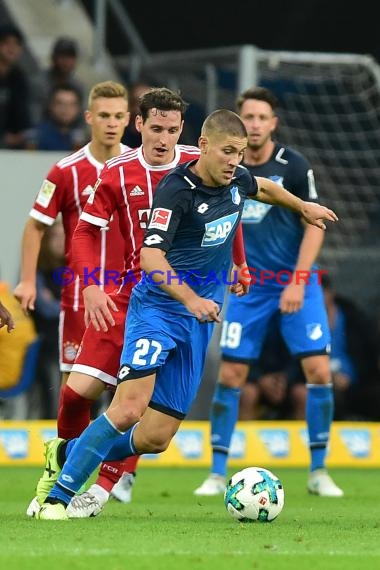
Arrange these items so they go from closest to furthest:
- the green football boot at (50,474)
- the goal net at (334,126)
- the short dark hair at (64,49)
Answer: the green football boot at (50,474)
the short dark hair at (64,49)
the goal net at (334,126)

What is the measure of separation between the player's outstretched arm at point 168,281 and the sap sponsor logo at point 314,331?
290 cm

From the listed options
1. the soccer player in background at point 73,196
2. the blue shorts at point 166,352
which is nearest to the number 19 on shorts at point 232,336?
the soccer player in background at point 73,196

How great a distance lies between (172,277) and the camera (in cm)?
691

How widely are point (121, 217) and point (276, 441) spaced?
17.4ft

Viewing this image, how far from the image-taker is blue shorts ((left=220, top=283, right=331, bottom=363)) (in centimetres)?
975

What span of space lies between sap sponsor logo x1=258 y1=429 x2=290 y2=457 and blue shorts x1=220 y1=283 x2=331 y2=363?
287 centimetres

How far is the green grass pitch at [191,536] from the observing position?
18.0 feet

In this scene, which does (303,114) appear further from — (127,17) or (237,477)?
(237,477)

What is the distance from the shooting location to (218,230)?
727 centimetres

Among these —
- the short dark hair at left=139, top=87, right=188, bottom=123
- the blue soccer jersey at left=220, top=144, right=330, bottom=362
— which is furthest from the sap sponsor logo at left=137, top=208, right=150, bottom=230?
the blue soccer jersey at left=220, top=144, right=330, bottom=362

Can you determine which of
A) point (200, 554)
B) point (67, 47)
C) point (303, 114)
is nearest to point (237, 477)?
point (200, 554)

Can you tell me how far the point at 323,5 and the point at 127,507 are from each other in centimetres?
929

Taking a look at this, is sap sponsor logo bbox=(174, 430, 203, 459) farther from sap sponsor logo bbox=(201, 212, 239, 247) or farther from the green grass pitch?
sap sponsor logo bbox=(201, 212, 239, 247)

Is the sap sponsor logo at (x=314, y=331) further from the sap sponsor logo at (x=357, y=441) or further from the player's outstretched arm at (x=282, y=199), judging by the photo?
the sap sponsor logo at (x=357, y=441)
